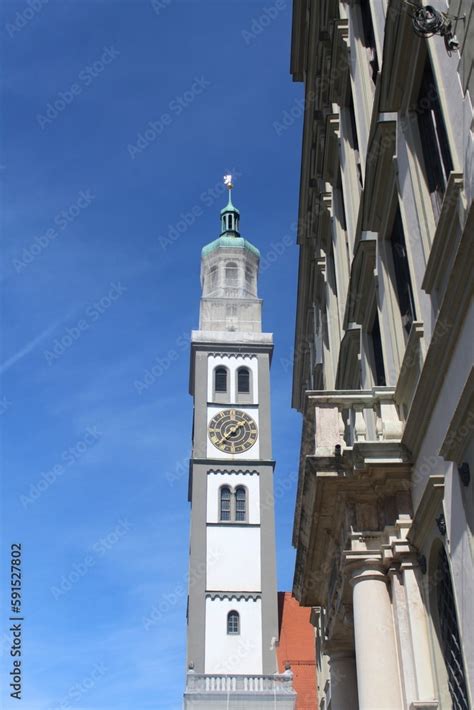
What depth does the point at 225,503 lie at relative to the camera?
173ft

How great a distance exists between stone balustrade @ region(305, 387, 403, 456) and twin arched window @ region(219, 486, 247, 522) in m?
41.6

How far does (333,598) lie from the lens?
1312 cm

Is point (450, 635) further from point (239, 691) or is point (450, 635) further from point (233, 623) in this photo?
point (233, 623)

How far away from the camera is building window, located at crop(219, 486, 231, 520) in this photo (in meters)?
52.4

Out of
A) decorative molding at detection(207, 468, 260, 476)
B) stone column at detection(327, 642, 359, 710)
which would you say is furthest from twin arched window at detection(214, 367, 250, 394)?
stone column at detection(327, 642, 359, 710)

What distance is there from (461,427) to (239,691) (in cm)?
4274

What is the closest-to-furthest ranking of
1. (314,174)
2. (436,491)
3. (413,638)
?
(436,491)
(413,638)
(314,174)

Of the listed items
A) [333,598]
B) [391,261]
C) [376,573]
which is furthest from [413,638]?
[391,261]

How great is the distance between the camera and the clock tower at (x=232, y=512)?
47.4 m

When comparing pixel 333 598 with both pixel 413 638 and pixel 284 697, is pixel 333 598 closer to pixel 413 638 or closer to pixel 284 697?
pixel 413 638

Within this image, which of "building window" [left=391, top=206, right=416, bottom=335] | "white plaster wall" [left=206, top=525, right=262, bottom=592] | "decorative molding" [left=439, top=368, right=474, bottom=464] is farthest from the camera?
"white plaster wall" [left=206, top=525, right=262, bottom=592]

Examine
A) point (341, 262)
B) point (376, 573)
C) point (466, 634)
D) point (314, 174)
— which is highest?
point (314, 174)

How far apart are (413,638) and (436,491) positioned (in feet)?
6.55

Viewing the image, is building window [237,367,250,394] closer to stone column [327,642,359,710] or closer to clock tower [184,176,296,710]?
clock tower [184,176,296,710]
